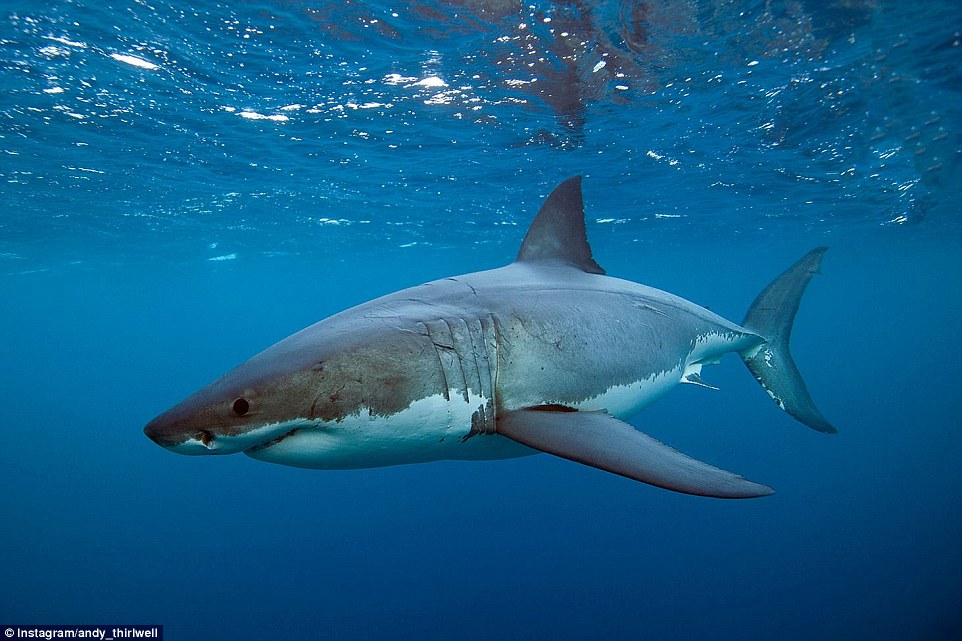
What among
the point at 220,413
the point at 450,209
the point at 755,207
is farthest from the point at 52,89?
the point at 755,207

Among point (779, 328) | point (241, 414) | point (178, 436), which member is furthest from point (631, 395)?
point (779, 328)

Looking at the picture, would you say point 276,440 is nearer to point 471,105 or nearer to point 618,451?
point 618,451

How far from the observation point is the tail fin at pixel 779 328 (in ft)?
19.6

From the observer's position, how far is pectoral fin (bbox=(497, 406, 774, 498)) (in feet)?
6.80

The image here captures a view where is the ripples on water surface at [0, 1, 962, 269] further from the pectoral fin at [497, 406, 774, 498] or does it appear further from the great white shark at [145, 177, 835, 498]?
the pectoral fin at [497, 406, 774, 498]

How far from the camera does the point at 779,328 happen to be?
620 centimetres

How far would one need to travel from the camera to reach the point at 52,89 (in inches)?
386

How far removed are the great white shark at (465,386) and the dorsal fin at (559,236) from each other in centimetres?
32

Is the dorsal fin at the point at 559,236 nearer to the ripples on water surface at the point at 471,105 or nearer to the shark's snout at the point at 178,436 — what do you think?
the shark's snout at the point at 178,436

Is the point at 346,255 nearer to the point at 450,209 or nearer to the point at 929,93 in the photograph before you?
the point at 450,209

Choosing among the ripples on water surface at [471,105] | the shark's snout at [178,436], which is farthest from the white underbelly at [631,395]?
the ripples on water surface at [471,105]

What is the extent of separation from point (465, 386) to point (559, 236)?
7.76 feet

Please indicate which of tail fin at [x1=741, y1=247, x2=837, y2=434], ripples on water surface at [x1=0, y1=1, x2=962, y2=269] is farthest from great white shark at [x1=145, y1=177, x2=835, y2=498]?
ripples on water surface at [x1=0, y1=1, x2=962, y2=269]

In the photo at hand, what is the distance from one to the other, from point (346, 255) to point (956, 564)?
3291 cm
